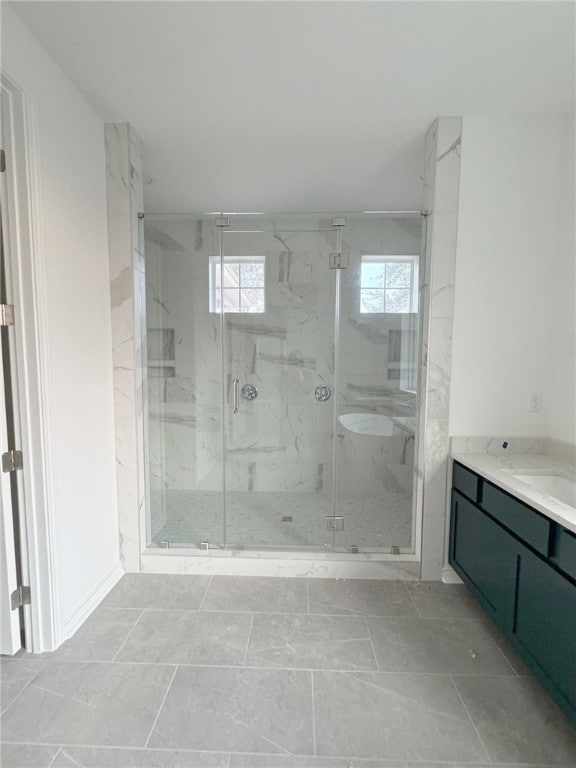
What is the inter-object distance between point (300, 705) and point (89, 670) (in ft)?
3.12

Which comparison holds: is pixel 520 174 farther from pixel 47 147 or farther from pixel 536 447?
pixel 47 147

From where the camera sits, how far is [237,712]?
1396 millimetres

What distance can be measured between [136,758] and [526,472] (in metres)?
2.07

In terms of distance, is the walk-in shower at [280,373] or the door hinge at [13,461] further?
the walk-in shower at [280,373]

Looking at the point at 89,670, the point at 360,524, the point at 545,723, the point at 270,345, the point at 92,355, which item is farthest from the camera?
the point at 270,345

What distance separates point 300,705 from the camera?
1426mm

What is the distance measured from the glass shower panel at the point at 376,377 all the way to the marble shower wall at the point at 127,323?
148cm

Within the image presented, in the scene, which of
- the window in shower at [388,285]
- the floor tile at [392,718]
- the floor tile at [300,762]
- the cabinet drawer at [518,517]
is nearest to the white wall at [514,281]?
the cabinet drawer at [518,517]

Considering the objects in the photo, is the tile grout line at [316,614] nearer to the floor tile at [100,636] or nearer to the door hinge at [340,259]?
the floor tile at [100,636]

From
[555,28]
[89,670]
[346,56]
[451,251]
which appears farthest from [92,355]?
[555,28]

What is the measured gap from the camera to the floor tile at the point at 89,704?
1.31m

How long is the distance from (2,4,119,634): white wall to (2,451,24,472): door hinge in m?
0.11

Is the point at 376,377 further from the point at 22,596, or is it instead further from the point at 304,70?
the point at 22,596

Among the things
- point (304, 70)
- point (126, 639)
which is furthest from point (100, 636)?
point (304, 70)
